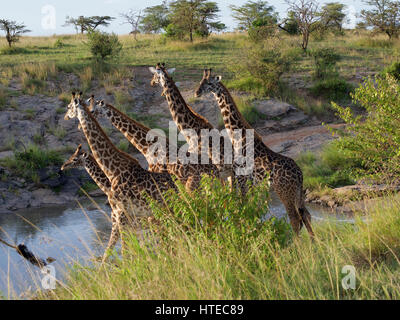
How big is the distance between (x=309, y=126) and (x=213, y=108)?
3174 millimetres

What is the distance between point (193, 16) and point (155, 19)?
7.80m

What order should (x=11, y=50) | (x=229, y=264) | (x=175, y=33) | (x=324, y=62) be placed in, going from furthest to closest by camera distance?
(x=175, y=33)
(x=11, y=50)
(x=324, y=62)
(x=229, y=264)

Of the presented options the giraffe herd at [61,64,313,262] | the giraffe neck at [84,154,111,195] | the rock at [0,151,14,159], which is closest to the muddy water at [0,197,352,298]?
the giraffe neck at [84,154,111,195]

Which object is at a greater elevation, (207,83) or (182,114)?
(207,83)

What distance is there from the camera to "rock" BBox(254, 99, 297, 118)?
728 inches

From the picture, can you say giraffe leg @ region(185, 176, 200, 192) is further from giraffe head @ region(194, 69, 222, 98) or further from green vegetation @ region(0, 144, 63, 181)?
green vegetation @ region(0, 144, 63, 181)

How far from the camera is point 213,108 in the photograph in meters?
18.0

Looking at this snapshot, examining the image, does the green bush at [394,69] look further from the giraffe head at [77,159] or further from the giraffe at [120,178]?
the giraffe at [120,178]

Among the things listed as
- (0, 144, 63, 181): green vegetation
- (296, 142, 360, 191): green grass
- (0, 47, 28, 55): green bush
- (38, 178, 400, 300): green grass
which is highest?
(0, 47, 28, 55): green bush

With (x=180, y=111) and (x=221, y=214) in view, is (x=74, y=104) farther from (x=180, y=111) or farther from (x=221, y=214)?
(x=221, y=214)

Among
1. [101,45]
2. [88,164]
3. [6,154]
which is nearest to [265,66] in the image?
[101,45]

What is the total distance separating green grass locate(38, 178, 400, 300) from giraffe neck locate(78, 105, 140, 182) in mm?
1273

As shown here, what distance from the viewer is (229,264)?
Result: 5.11m
